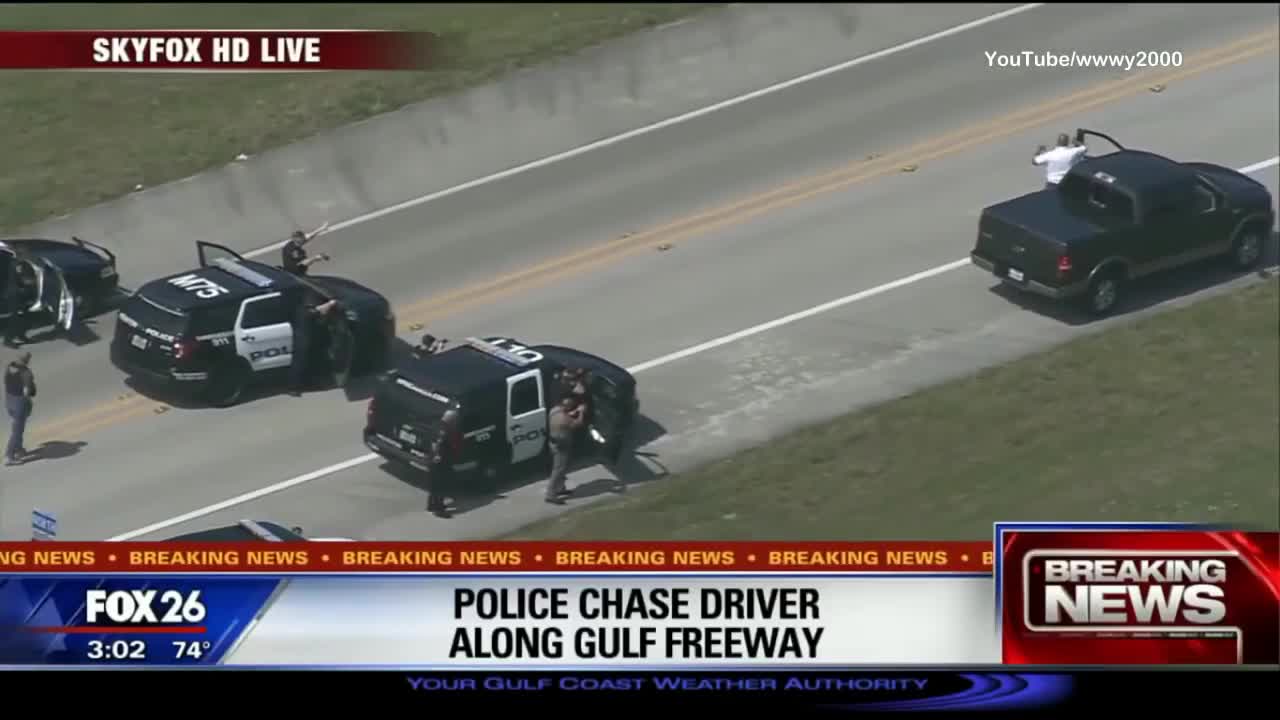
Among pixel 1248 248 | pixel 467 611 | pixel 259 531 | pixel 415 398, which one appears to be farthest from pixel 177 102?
pixel 1248 248

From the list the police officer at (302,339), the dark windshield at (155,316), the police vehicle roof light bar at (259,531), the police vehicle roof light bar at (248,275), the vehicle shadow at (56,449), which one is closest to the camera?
the police vehicle roof light bar at (259,531)

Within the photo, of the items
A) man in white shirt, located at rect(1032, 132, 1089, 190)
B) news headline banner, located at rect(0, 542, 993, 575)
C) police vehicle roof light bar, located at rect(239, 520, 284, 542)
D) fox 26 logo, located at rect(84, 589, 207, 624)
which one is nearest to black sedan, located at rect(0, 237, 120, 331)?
news headline banner, located at rect(0, 542, 993, 575)

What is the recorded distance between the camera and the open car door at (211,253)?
23906mm

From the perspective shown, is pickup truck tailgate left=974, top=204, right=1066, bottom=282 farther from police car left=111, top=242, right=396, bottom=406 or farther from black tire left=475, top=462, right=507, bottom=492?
police car left=111, top=242, right=396, bottom=406

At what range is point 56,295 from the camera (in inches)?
864

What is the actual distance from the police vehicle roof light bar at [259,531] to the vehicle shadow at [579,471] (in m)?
1.44

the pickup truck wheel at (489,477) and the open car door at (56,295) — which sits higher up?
the open car door at (56,295)

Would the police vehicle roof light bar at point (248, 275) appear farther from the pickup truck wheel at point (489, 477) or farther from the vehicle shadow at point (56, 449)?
the pickup truck wheel at point (489, 477)

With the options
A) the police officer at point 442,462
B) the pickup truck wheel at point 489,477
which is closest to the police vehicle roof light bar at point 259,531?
the police officer at point 442,462

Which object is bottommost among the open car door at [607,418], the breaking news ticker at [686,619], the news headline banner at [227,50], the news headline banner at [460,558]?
the breaking news ticker at [686,619]

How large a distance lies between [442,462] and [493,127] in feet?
24.0

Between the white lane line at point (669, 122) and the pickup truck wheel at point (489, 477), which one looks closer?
the pickup truck wheel at point (489, 477)

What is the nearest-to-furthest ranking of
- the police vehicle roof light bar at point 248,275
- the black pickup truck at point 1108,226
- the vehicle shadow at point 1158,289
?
1. the police vehicle roof light bar at point 248,275
2. the black pickup truck at point 1108,226
3. the vehicle shadow at point 1158,289
